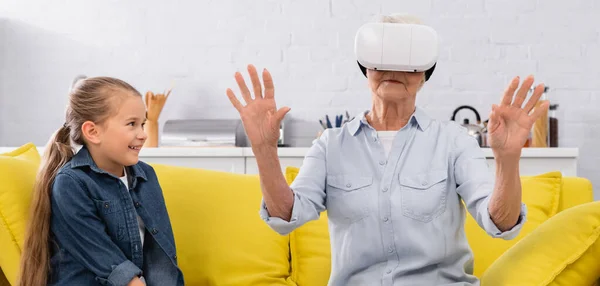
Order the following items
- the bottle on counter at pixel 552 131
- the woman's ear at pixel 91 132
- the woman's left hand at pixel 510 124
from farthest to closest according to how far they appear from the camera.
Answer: the bottle on counter at pixel 552 131
the woman's ear at pixel 91 132
the woman's left hand at pixel 510 124

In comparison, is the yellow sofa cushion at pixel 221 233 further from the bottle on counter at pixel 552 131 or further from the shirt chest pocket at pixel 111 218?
the bottle on counter at pixel 552 131

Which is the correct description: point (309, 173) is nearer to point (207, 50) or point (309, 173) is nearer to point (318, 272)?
point (318, 272)

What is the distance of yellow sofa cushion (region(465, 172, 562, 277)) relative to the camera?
2254 millimetres

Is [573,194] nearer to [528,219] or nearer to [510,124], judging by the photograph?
[528,219]

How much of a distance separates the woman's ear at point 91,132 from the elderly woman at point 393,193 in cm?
61

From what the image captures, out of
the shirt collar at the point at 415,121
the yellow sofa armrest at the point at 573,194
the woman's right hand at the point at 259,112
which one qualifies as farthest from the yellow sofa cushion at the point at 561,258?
the woman's right hand at the point at 259,112

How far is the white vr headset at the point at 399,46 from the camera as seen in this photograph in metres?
1.79

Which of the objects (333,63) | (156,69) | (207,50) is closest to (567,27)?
(333,63)

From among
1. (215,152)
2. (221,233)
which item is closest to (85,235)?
(221,233)

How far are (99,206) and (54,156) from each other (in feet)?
0.67

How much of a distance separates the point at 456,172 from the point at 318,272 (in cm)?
61

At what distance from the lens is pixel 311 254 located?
230cm

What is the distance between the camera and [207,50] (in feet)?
13.4

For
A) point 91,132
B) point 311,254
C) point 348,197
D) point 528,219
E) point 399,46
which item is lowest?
point 311,254
